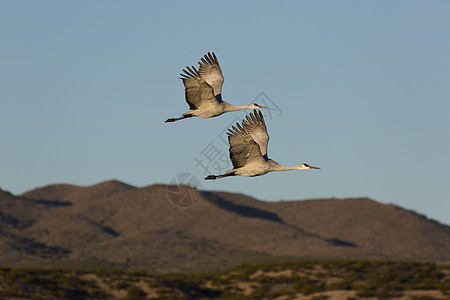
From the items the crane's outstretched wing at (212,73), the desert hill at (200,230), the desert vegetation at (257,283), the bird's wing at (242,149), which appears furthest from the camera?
the desert hill at (200,230)

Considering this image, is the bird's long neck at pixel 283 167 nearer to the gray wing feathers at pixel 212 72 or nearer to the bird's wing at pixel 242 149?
the bird's wing at pixel 242 149

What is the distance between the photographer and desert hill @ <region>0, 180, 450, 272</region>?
132875 mm

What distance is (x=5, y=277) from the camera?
69938 millimetres

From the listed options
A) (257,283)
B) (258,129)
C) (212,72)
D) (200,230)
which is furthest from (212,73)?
(200,230)

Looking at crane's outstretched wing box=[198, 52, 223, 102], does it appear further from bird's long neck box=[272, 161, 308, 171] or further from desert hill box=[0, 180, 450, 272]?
desert hill box=[0, 180, 450, 272]

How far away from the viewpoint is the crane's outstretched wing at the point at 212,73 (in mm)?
35219

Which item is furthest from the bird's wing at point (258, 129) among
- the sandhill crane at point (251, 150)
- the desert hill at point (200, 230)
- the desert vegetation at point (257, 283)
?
the desert hill at point (200, 230)

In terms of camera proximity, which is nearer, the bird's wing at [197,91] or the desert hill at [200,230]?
the bird's wing at [197,91]

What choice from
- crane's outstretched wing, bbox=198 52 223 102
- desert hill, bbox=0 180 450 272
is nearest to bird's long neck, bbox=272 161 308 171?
crane's outstretched wing, bbox=198 52 223 102

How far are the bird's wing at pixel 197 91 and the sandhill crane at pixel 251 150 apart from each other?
2.30 meters

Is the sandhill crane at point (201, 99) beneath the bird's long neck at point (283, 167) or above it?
above

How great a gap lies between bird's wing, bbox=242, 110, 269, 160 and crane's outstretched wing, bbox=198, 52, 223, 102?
10.00ft

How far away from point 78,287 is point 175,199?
306 ft

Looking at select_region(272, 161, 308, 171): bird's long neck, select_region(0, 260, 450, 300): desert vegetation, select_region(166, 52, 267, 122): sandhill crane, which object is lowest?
select_region(0, 260, 450, 300): desert vegetation
